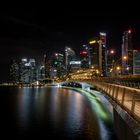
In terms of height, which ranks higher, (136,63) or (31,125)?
(136,63)

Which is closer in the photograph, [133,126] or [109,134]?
[133,126]

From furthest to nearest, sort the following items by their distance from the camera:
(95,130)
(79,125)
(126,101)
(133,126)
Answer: (79,125), (95,130), (126,101), (133,126)

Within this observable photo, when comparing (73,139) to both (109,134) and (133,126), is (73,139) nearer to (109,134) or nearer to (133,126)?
(109,134)

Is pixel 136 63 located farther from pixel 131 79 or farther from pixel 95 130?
pixel 95 130

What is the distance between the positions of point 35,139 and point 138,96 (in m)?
15.9

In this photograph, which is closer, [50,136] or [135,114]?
[135,114]

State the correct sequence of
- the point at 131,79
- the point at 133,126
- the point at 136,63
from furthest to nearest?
1. the point at 136,63
2. the point at 131,79
3. the point at 133,126

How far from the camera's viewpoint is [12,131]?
3459 centimetres

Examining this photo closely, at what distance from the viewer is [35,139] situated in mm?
29641

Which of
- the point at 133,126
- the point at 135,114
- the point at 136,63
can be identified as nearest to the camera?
the point at 133,126

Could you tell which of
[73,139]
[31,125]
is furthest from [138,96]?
[31,125]

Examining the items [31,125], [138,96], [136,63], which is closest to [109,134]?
[31,125]

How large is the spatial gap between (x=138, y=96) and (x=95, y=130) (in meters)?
18.3

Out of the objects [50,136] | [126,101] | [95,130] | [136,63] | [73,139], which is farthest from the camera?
[136,63]
